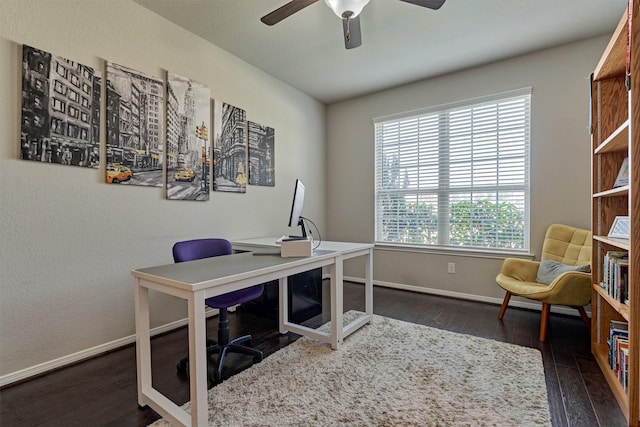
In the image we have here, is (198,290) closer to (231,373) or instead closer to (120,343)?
(231,373)

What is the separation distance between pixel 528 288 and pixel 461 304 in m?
0.90

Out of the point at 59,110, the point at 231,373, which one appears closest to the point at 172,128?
the point at 59,110

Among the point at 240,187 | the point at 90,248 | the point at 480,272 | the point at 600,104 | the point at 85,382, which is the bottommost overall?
the point at 85,382

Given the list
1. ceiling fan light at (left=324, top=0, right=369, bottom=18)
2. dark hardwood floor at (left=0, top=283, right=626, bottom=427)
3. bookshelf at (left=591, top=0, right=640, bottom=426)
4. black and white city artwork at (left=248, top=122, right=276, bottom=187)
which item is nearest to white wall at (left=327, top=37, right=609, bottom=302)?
dark hardwood floor at (left=0, top=283, right=626, bottom=427)

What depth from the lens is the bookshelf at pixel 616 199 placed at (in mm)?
1375

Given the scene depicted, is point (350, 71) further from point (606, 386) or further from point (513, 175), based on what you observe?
point (606, 386)

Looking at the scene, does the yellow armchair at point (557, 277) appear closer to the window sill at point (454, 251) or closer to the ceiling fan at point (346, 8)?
the window sill at point (454, 251)

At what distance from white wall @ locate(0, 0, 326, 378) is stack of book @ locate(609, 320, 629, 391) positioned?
3.08m

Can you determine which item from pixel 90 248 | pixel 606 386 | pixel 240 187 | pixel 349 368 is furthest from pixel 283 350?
pixel 606 386

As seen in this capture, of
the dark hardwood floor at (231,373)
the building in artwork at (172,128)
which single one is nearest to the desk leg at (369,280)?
the dark hardwood floor at (231,373)

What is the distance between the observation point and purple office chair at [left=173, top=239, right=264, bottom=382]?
192 cm

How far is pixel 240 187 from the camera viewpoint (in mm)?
3246

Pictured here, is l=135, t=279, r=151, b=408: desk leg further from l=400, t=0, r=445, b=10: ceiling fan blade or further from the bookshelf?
the bookshelf

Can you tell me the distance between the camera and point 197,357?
1.28m
